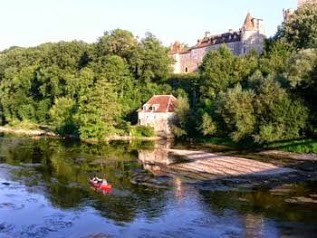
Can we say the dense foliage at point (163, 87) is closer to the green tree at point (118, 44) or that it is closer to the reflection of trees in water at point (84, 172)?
the green tree at point (118, 44)

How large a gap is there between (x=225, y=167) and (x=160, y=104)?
29.9 metres

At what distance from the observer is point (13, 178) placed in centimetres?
4216

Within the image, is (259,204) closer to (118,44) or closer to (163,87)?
(163,87)

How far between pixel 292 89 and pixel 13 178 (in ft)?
98.5

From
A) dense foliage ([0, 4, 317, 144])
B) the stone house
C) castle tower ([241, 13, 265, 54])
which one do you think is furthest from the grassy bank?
castle tower ([241, 13, 265, 54])

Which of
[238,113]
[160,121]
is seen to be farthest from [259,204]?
[160,121]

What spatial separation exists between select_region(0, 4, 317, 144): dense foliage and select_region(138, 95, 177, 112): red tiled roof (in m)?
2.27

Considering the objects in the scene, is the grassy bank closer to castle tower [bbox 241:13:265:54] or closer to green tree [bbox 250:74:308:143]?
green tree [bbox 250:74:308:143]

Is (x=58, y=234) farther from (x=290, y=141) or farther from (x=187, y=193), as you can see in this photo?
(x=290, y=141)

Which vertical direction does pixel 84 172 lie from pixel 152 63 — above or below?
below

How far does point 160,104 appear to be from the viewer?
7444cm

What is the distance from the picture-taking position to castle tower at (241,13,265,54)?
8850 centimetres

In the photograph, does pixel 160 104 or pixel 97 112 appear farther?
pixel 160 104

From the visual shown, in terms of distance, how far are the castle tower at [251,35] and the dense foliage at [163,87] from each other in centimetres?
873
